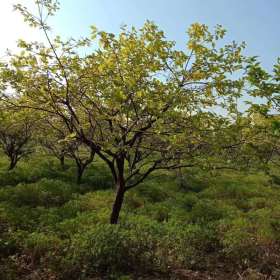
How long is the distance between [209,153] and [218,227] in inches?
186

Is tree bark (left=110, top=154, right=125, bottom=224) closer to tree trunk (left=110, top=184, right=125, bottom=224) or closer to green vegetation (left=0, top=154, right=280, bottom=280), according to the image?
tree trunk (left=110, top=184, right=125, bottom=224)

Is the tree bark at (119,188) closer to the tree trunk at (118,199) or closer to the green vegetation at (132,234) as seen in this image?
the tree trunk at (118,199)

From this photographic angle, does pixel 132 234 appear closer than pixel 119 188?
Yes

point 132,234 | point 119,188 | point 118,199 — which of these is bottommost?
point 132,234

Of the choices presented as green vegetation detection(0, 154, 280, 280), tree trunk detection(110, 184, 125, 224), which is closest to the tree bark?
tree trunk detection(110, 184, 125, 224)

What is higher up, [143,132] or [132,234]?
[143,132]

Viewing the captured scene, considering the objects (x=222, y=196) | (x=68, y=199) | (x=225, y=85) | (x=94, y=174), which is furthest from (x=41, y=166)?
(x=225, y=85)

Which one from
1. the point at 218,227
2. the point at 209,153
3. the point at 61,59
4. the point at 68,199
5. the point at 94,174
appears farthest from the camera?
the point at 94,174

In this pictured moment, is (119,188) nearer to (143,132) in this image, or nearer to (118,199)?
(118,199)

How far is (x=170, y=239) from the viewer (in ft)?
31.2

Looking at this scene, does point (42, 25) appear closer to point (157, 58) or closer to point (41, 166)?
point (157, 58)

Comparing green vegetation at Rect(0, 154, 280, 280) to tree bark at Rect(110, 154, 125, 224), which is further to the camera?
tree bark at Rect(110, 154, 125, 224)

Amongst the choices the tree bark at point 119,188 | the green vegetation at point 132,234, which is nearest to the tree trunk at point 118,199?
the tree bark at point 119,188

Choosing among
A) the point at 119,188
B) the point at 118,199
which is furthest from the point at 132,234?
the point at 119,188
